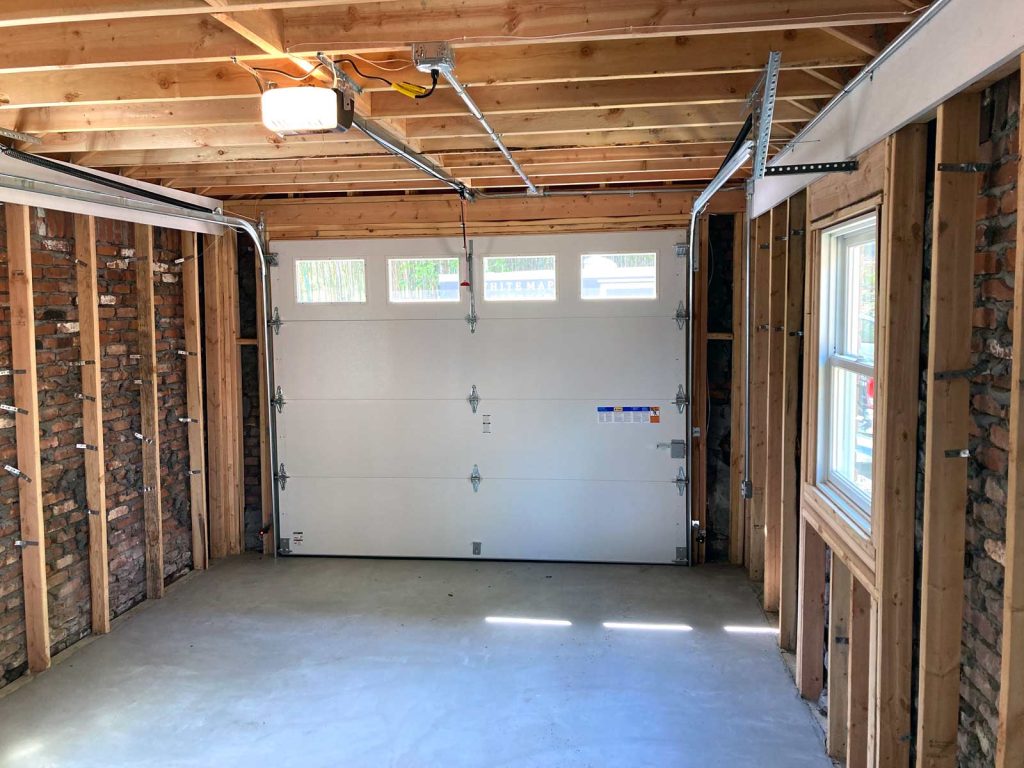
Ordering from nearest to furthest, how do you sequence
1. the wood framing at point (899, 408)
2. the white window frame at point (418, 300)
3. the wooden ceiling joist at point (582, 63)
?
the wood framing at point (899, 408) < the wooden ceiling joist at point (582, 63) < the white window frame at point (418, 300)

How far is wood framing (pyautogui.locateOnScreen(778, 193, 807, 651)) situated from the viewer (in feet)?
12.8

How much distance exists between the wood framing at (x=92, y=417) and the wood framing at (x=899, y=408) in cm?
405

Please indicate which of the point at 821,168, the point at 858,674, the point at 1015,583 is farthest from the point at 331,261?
the point at 1015,583

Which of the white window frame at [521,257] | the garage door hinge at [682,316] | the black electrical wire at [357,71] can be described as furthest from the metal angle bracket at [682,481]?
the black electrical wire at [357,71]

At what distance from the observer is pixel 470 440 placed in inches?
222

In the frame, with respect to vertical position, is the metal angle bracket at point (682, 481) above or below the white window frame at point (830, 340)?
below

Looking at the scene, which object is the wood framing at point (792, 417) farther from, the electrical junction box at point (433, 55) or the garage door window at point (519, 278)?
the electrical junction box at point (433, 55)

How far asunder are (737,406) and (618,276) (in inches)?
50.5

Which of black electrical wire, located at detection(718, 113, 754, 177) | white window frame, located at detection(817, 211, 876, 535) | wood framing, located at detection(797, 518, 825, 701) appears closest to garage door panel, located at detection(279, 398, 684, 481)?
wood framing, located at detection(797, 518, 825, 701)

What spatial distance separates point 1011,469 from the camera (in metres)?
1.74

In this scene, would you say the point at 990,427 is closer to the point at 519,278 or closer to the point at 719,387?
the point at 719,387

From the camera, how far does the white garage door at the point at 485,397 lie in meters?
5.46

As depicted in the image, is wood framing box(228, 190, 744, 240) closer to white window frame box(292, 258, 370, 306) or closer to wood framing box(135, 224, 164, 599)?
white window frame box(292, 258, 370, 306)

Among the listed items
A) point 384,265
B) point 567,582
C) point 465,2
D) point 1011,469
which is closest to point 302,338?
point 384,265
